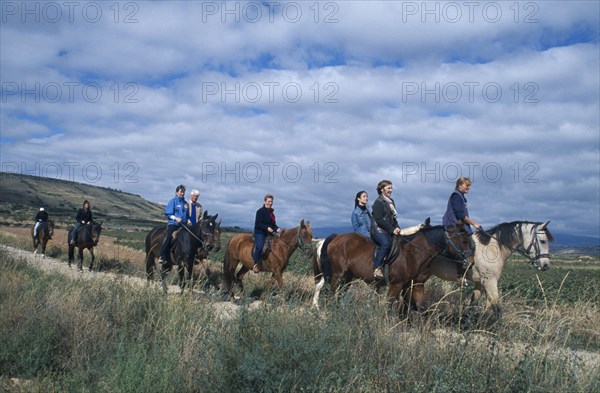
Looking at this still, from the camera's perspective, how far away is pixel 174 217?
42.3ft

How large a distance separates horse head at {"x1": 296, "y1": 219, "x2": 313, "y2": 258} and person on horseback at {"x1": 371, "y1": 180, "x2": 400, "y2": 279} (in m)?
2.83

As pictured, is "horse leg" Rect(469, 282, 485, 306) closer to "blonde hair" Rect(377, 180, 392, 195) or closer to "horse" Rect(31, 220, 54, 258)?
"blonde hair" Rect(377, 180, 392, 195)

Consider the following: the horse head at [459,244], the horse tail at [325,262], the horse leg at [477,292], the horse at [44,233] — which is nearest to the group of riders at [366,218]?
the horse head at [459,244]

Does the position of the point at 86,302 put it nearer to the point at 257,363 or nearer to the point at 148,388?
the point at 148,388

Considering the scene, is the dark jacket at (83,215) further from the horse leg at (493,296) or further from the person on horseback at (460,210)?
the horse leg at (493,296)

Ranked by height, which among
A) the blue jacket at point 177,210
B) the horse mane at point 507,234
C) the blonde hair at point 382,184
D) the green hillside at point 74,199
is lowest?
the green hillside at point 74,199

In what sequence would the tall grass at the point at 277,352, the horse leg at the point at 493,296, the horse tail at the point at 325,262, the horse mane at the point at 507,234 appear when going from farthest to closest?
the horse tail at the point at 325,262
the horse mane at the point at 507,234
the horse leg at the point at 493,296
the tall grass at the point at 277,352

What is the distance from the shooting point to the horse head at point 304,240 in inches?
499

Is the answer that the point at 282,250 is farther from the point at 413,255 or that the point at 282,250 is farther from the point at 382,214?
the point at 413,255

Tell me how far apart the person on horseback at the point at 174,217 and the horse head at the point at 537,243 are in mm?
8193

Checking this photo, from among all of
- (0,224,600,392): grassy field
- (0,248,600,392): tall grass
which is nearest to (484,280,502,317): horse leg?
(0,224,600,392): grassy field

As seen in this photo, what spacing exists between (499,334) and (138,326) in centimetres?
Answer: 478

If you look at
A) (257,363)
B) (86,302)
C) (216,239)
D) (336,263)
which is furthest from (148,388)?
(216,239)

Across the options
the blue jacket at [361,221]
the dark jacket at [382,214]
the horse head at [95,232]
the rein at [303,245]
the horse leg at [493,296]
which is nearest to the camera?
the horse leg at [493,296]
